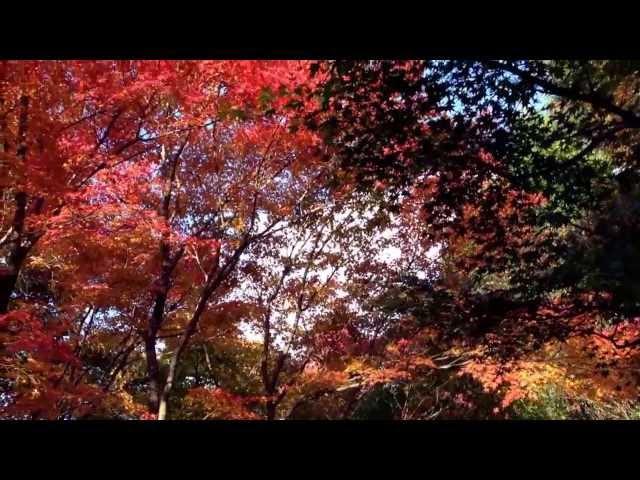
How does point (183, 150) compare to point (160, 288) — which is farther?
point (183, 150)

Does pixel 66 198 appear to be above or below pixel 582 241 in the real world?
above

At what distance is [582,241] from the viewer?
14.2ft

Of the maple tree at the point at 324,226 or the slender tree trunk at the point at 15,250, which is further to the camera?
the slender tree trunk at the point at 15,250

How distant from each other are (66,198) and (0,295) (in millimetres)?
1398

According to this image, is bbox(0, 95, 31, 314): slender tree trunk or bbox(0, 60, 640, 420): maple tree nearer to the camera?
bbox(0, 60, 640, 420): maple tree

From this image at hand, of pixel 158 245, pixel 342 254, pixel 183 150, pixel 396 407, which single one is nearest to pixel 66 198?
pixel 158 245

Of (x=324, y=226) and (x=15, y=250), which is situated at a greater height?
(x=324, y=226)

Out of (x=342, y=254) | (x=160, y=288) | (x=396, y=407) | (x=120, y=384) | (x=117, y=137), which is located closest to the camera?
(x=117, y=137)

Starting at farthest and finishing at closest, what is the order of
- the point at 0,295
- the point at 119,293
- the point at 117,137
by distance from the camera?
the point at 119,293
the point at 117,137
the point at 0,295

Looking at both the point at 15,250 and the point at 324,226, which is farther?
the point at 324,226

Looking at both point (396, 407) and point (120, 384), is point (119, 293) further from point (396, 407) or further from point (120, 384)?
point (396, 407)
